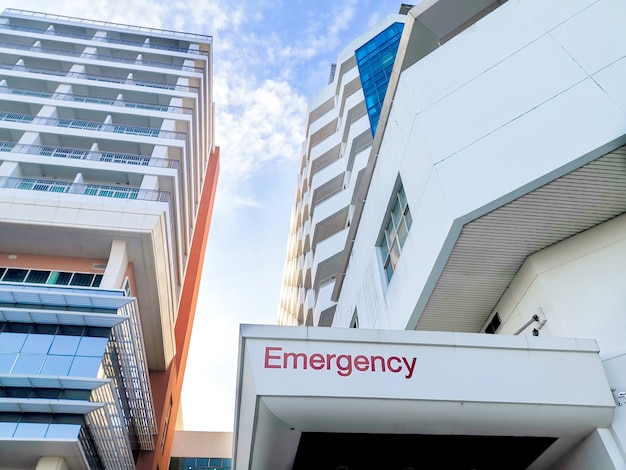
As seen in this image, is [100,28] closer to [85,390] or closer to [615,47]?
[85,390]

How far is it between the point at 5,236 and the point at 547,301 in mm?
24359

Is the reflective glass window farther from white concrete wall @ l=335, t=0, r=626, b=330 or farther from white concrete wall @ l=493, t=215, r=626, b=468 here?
white concrete wall @ l=493, t=215, r=626, b=468

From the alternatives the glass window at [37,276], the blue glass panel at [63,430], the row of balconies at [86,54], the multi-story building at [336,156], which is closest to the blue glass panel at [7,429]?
the blue glass panel at [63,430]

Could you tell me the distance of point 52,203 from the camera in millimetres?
24453

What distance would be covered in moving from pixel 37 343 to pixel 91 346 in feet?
6.45

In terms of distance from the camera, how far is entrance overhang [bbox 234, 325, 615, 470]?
703 cm

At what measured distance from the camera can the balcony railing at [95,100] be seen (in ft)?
108

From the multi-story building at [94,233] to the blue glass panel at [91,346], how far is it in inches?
1.8

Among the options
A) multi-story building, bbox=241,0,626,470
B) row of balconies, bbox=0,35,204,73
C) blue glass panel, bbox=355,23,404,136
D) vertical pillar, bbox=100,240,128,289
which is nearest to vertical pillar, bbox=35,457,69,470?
vertical pillar, bbox=100,240,128,289

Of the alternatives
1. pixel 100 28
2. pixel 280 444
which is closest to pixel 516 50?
pixel 280 444

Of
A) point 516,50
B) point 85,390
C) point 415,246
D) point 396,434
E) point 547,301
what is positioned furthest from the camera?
point 85,390

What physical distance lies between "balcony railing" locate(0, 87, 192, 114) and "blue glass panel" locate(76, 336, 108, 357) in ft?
64.9

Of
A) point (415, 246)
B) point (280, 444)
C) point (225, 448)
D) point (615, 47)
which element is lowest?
point (280, 444)

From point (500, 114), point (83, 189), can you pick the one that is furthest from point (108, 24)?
point (500, 114)
